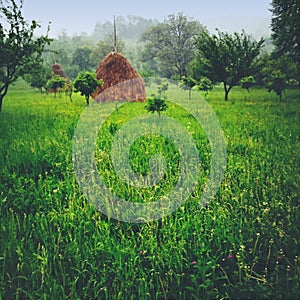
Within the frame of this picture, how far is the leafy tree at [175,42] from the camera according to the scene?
45.0 m

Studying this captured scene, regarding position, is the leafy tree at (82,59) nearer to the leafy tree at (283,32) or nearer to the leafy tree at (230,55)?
the leafy tree at (283,32)

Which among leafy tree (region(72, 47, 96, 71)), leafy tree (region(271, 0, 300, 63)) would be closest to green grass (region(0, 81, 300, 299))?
leafy tree (region(271, 0, 300, 63))

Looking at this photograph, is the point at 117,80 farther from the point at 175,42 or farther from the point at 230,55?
the point at 175,42

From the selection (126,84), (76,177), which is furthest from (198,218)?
(126,84)

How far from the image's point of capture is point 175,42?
4703 cm

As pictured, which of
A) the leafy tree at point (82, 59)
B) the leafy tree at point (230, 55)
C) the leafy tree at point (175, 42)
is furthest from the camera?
the leafy tree at point (82, 59)

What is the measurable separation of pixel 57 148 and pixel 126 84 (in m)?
12.7

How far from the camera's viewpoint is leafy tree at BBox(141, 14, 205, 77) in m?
45.0

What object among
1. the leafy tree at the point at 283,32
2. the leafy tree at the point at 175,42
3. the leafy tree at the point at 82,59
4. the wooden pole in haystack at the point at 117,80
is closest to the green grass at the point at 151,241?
→ the wooden pole in haystack at the point at 117,80

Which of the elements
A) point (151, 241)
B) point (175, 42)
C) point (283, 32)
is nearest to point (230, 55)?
point (283, 32)

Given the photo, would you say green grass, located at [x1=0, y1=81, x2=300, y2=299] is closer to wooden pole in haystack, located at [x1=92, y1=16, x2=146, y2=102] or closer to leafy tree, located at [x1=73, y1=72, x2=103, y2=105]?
A: leafy tree, located at [x1=73, y1=72, x2=103, y2=105]

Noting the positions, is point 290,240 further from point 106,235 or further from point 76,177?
point 76,177

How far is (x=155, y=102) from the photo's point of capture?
982 cm

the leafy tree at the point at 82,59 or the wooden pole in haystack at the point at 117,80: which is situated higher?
A: the leafy tree at the point at 82,59
